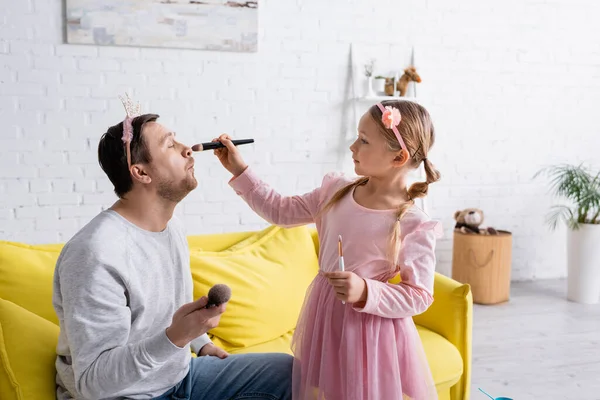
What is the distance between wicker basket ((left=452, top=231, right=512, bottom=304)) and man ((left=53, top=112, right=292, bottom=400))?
245cm

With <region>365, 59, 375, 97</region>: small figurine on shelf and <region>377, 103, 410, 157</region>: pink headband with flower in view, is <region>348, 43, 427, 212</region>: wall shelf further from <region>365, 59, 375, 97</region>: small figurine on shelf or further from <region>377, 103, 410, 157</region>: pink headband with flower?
<region>377, 103, 410, 157</region>: pink headband with flower

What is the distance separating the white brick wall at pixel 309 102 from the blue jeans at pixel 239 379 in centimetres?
201

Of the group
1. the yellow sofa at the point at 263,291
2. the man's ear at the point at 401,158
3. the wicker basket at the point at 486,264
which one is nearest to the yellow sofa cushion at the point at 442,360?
the yellow sofa at the point at 263,291

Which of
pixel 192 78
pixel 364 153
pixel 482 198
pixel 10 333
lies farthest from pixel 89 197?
pixel 482 198

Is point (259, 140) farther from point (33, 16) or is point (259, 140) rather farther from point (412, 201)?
A: point (412, 201)

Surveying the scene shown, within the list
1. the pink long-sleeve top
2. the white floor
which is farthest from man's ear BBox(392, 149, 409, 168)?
the white floor

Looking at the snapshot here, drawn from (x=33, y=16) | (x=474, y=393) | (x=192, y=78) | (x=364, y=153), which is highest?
(x=33, y=16)

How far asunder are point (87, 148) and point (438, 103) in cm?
231

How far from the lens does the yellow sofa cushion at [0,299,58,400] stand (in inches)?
61.4

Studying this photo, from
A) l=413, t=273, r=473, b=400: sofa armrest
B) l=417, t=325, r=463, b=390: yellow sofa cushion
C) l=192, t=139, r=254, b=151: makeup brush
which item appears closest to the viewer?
l=192, t=139, r=254, b=151: makeup brush

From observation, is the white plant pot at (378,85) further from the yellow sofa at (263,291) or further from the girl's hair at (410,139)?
the girl's hair at (410,139)

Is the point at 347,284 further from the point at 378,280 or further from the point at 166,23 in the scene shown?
the point at 166,23

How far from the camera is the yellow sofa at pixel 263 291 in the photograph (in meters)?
1.92

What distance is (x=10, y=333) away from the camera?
1.58 meters
